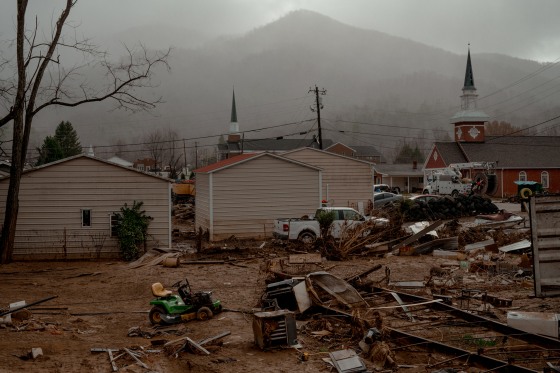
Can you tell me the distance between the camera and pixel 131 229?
76.5 ft

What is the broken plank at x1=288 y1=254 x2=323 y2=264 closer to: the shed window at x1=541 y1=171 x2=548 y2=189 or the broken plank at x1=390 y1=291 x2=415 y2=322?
the broken plank at x1=390 y1=291 x2=415 y2=322

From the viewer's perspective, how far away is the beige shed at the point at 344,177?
121 feet

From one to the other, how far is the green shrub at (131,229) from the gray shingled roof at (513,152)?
44495mm

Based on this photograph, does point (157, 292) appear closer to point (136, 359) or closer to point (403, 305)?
point (136, 359)

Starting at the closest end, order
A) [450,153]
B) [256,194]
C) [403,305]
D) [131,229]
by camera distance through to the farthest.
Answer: [403,305], [131,229], [256,194], [450,153]

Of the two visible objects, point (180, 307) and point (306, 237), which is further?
point (306, 237)

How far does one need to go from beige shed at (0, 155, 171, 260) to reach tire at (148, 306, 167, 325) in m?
11.9

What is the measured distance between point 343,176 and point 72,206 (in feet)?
60.9

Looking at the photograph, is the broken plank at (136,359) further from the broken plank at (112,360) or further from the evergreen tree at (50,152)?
the evergreen tree at (50,152)

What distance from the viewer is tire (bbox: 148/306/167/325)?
40.7 feet

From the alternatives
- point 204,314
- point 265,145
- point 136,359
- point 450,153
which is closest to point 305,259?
point 204,314

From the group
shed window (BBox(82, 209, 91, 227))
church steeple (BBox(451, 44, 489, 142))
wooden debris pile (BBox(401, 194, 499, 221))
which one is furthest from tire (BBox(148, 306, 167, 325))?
church steeple (BBox(451, 44, 489, 142))

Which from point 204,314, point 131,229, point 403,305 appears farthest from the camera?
point 131,229

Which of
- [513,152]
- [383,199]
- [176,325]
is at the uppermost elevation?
[513,152]
